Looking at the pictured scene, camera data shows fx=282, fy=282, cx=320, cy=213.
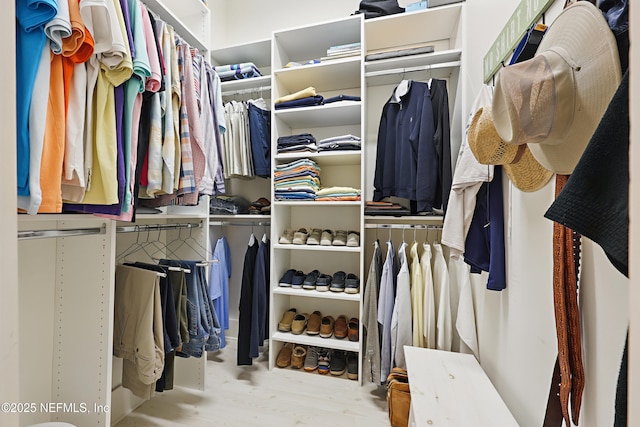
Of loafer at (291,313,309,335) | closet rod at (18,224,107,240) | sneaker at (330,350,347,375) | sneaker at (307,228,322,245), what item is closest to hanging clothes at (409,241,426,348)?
sneaker at (330,350,347,375)

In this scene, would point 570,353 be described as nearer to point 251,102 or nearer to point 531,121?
point 531,121

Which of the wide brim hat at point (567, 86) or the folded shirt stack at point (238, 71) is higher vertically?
the folded shirt stack at point (238, 71)

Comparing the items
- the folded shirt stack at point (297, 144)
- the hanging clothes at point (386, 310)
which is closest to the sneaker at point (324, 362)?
the hanging clothes at point (386, 310)

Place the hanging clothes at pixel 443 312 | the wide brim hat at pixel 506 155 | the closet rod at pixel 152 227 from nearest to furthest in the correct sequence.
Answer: the wide brim hat at pixel 506 155
the closet rod at pixel 152 227
the hanging clothes at pixel 443 312

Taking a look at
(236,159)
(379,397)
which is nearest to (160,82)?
(236,159)

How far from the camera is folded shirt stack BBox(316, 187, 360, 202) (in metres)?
1.80

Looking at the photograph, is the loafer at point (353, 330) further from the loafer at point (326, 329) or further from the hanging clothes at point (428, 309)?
the hanging clothes at point (428, 309)

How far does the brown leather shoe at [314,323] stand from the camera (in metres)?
1.89

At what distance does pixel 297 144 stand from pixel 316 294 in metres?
1.00

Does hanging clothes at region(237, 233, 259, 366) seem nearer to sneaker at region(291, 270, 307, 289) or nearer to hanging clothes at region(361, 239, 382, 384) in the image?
sneaker at region(291, 270, 307, 289)

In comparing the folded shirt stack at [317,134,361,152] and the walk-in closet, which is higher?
the folded shirt stack at [317,134,361,152]

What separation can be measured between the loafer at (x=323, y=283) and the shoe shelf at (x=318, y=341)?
324 mm

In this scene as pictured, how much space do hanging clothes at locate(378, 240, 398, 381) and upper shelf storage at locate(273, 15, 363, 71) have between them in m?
1.48

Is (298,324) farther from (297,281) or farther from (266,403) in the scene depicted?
(266,403)
